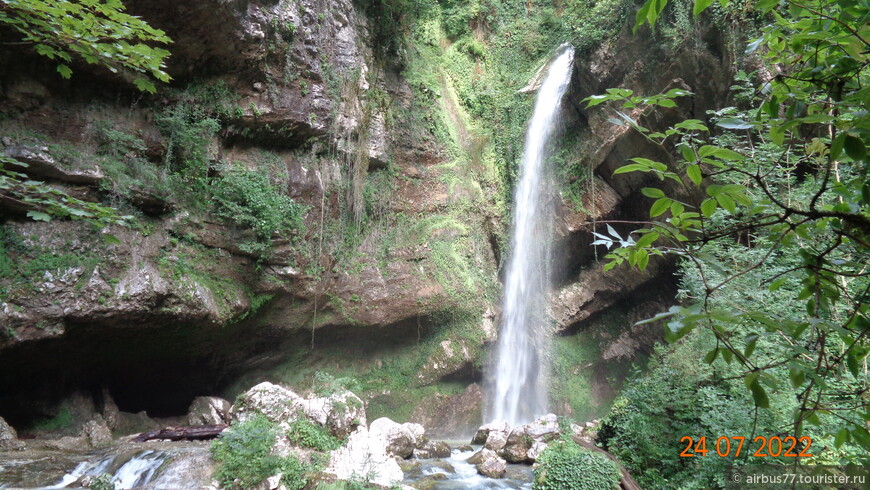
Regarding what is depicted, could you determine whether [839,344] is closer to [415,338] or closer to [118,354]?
[415,338]

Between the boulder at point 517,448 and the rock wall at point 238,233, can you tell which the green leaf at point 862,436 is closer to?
the boulder at point 517,448

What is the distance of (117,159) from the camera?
317 inches

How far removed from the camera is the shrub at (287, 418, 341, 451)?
666cm

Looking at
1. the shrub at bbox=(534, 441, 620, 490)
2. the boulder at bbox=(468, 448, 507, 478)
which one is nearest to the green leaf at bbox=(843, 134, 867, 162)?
the shrub at bbox=(534, 441, 620, 490)

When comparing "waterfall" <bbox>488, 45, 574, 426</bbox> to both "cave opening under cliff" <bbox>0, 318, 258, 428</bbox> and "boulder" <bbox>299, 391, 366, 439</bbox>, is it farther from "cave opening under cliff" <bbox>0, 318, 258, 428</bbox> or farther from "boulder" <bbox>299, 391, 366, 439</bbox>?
"cave opening under cliff" <bbox>0, 318, 258, 428</bbox>

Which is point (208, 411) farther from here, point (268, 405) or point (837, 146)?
point (837, 146)

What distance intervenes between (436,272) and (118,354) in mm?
7006

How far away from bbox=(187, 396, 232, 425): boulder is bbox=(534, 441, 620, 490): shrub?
6355 mm

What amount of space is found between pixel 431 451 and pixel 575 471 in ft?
12.7

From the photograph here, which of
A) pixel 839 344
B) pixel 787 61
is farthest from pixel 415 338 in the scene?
pixel 787 61

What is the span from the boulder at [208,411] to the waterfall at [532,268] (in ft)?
23.4

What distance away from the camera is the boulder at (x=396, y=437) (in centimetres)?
820

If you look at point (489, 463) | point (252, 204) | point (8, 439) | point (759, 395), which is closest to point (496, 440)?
point (489, 463)

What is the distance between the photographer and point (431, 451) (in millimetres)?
8617
